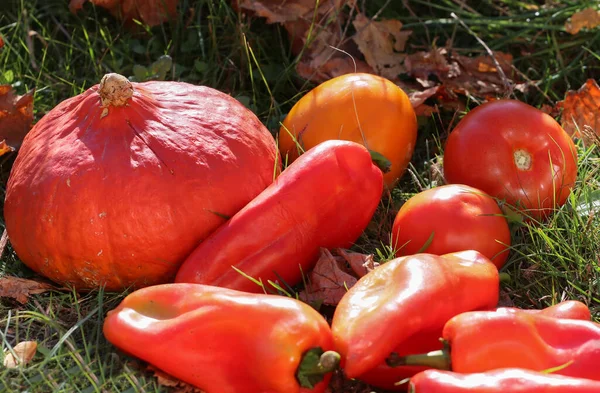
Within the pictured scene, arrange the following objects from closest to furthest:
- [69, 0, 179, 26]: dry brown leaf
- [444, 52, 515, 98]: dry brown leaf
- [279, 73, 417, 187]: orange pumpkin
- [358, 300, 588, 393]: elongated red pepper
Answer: [358, 300, 588, 393]: elongated red pepper, [279, 73, 417, 187]: orange pumpkin, [444, 52, 515, 98]: dry brown leaf, [69, 0, 179, 26]: dry brown leaf

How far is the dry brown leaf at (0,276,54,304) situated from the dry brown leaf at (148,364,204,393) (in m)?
0.73

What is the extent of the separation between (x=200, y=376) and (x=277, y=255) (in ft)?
1.96

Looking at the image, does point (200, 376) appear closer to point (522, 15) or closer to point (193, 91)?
point (193, 91)

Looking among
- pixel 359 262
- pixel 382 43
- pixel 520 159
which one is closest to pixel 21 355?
pixel 359 262

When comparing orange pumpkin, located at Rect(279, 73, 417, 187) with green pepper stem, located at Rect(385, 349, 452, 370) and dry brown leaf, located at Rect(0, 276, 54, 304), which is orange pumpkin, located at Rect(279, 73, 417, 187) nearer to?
dry brown leaf, located at Rect(0, 276, 54, 304)

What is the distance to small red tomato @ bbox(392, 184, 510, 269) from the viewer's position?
9.23 feet

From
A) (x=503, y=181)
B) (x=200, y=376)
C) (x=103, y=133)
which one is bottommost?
(x=200, y=376)

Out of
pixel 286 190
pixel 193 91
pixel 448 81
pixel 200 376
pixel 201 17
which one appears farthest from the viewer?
pixel 201 17

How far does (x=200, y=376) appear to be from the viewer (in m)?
2.32

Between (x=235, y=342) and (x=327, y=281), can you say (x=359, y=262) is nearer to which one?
(x=327, y=281)

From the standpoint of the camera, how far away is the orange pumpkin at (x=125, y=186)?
275 centimetres

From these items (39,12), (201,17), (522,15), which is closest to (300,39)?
(201,17)

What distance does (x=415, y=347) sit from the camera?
2426mm

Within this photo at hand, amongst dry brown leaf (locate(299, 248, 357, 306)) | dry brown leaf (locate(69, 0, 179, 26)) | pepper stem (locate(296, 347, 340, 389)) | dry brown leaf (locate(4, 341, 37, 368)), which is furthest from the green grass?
pepper stem (locate(296, 347, 340, 389))
